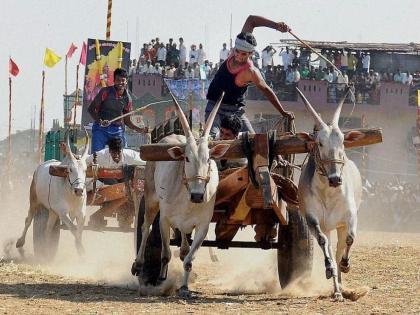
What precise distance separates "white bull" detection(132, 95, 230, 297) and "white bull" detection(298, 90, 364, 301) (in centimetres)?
92

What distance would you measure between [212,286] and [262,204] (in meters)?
1.99

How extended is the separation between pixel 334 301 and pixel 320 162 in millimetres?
1357

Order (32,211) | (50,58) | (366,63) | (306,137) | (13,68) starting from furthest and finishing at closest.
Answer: (366,63) < (13,68) < (50,58) < (32,211) < (306,137)

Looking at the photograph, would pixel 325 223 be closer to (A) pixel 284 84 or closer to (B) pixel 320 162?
(B) pixel 320 162

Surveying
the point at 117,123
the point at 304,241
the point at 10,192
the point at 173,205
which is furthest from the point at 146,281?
the point at 10,192

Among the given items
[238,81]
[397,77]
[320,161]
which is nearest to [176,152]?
[320,161]

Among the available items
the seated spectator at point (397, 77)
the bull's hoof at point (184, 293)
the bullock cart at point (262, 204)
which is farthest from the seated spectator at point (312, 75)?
the bull's hoof at point (184, 293)

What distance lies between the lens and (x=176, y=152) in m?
9.72

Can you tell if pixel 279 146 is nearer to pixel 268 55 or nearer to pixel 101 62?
pixel 101 62

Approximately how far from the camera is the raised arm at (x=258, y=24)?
11250 mm

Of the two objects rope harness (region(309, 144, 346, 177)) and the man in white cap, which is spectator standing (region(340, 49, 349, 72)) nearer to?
the man in white cap

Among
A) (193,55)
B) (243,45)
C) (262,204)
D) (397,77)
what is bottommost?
(262,204)

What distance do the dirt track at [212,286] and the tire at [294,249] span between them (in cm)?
20

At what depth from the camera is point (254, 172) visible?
9664 mm
